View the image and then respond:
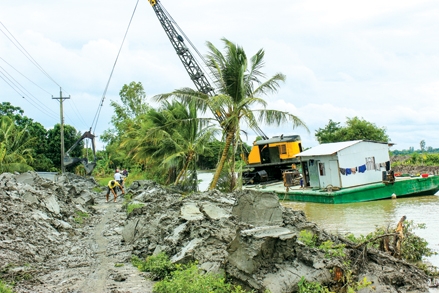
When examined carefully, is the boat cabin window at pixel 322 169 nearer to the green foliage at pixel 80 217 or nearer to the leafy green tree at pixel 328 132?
the green foliage at pixel 80 217

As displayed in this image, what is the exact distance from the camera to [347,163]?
21.1 m

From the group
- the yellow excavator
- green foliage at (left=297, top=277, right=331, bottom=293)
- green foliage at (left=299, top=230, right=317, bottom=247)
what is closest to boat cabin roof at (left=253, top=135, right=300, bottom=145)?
the yellow excavator

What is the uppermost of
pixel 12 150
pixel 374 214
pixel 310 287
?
pixel 12 150

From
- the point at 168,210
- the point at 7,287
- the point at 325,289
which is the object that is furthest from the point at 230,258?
the point at 168,210

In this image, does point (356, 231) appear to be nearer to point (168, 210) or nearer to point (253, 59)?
point (168, 210)

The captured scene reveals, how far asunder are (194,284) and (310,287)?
1.64m

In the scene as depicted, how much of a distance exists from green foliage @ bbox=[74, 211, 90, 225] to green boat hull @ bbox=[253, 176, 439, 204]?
806 centimetres

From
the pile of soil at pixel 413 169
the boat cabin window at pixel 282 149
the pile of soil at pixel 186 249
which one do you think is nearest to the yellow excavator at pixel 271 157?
the boat cabin window at pixel 282 149

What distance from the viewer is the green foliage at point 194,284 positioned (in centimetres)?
617

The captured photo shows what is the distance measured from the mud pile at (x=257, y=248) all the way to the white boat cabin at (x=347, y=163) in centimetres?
1142

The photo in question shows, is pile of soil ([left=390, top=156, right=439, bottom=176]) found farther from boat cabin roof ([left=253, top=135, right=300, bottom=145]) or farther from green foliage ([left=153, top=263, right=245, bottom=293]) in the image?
green foliage ([left=153, top=263, right=245, bottom=293])

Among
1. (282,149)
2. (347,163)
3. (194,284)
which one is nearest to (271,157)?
(282,149)

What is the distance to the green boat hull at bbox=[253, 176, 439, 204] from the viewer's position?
803 inches

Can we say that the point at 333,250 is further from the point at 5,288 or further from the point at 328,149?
the point at 328,149
